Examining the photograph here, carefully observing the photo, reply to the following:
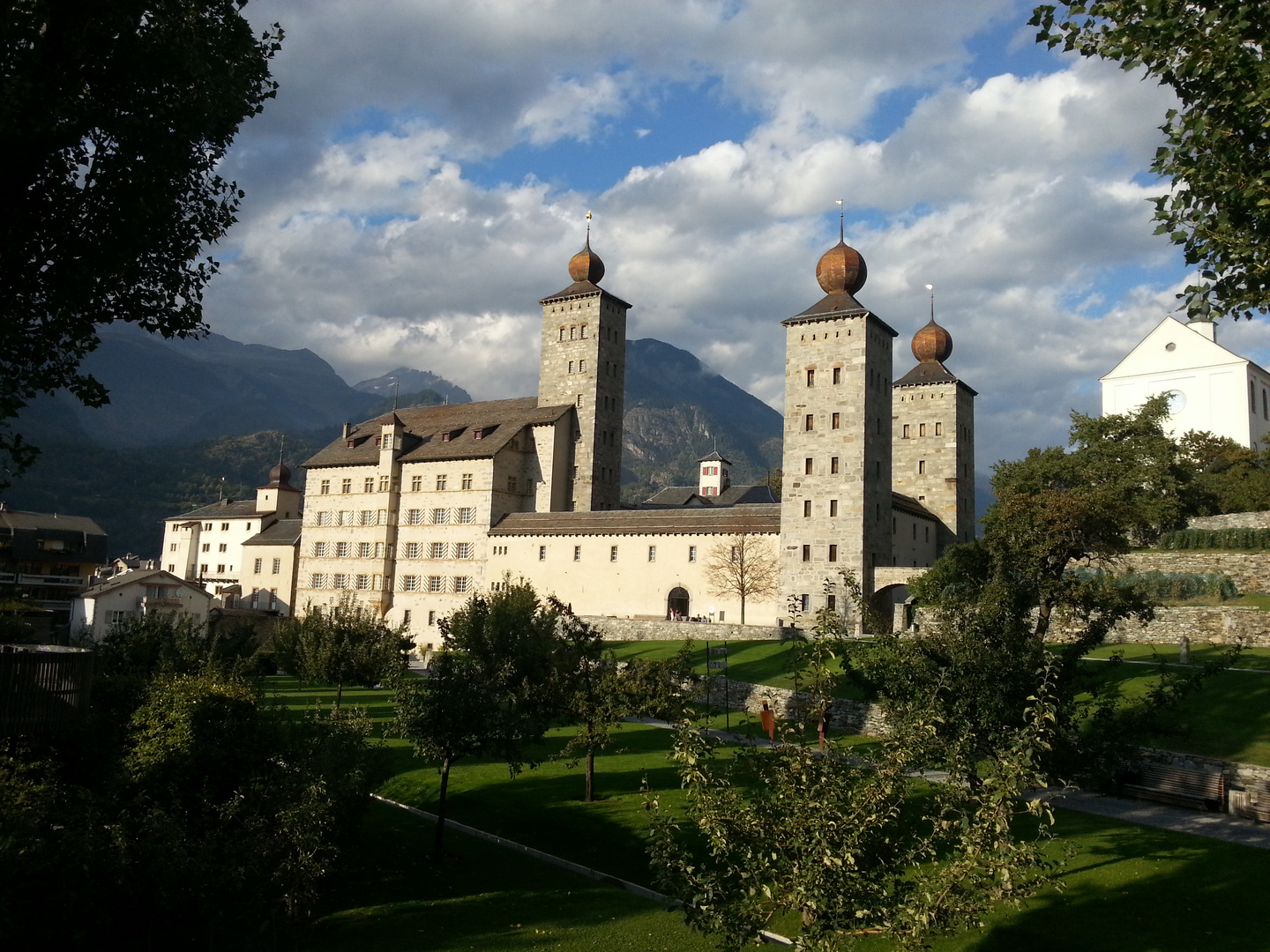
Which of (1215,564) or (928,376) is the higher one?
(928,376)

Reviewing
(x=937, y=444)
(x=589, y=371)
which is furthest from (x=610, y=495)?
(x=937, y=444)

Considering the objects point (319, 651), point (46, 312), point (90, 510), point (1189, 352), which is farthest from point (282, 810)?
point (90, 510)

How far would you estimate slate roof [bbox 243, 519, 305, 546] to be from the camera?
249ft

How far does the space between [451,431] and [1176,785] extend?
5220cm

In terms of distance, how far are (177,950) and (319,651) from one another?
20.6 meters

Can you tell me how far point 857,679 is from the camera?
80.0 ft

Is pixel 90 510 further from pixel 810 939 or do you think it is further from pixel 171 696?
pixel 810 939

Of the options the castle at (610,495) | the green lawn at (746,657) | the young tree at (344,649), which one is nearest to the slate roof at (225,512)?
the castle at (610,495)

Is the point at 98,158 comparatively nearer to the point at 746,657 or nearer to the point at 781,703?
the point at 781,703

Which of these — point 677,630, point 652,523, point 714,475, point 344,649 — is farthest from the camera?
point 714,475

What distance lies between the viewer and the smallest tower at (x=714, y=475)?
100m

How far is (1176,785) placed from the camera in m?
23.3

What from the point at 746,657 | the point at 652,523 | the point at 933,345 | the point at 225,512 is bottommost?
the point at 746,657

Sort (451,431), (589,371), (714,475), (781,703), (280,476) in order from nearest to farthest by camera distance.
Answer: (781,703) → (589,371) → (451,431) → (280,476) → (714,475)
